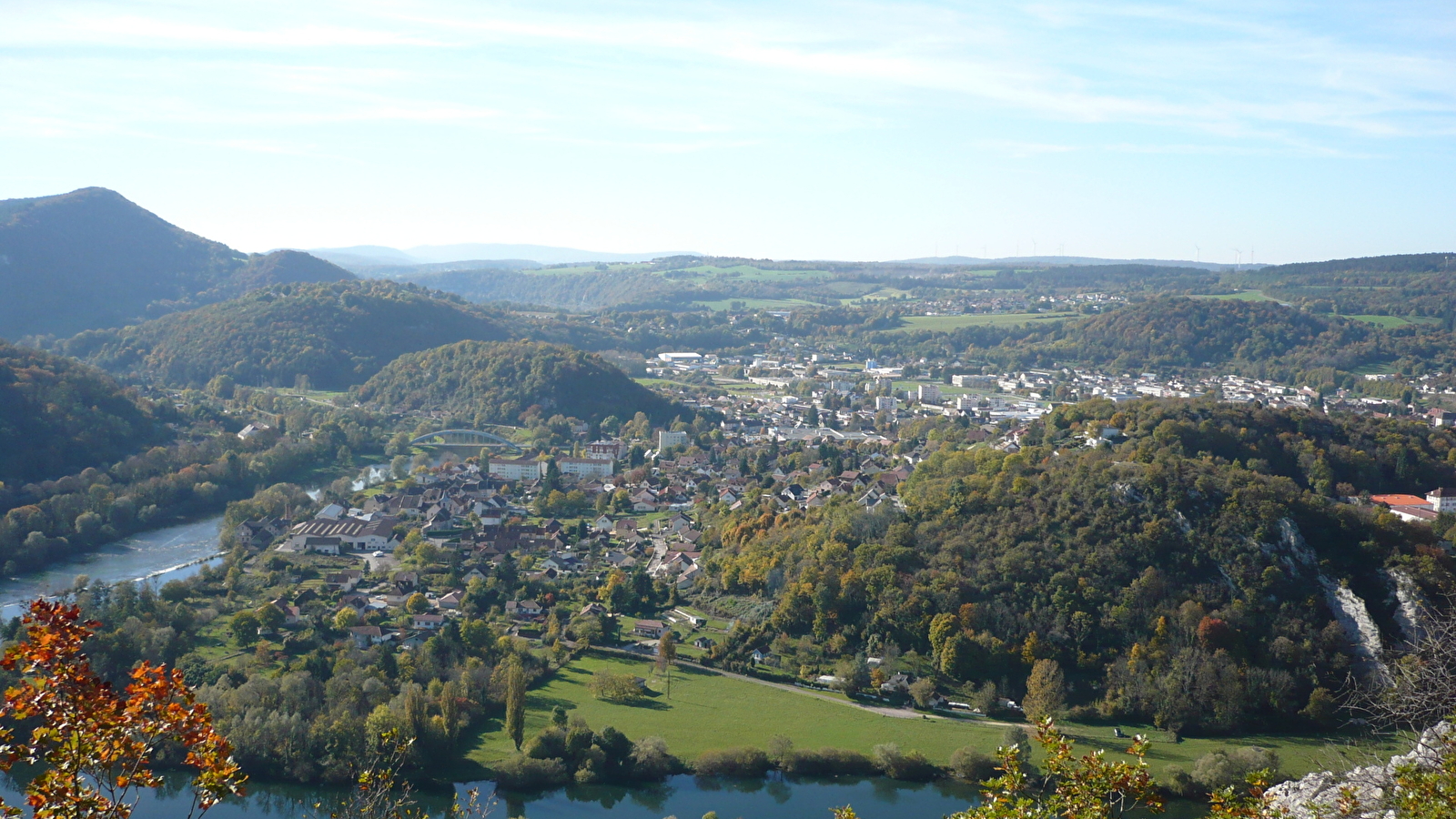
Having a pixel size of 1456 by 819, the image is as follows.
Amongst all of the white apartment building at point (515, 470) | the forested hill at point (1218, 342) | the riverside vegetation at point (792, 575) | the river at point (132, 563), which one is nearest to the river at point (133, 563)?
the river at point (132, 563)

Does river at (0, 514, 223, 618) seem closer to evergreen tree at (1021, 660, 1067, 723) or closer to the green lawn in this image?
evergreen tree at (1021, 660, 1067, 723)

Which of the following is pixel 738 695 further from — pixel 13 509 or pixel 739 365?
pixel 739 365

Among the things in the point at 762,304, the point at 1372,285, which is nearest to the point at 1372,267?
the point at 1372,285

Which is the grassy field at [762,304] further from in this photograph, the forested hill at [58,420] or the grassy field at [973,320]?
the forested hill at [58,420]

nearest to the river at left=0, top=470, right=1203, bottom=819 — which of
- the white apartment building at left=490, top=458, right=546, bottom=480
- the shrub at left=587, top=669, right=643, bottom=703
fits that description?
the shrub at left=587, top=669, right=643, bottom=703

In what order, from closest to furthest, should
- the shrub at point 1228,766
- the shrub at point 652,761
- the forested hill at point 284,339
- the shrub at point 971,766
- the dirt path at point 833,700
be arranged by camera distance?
the shrub at point 1228,766 < the shrub at point 971,766 < the shrub at point 652,761 < the dirt path at point 833,700 < the forested hill at point 284,339
